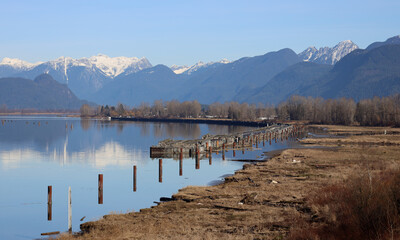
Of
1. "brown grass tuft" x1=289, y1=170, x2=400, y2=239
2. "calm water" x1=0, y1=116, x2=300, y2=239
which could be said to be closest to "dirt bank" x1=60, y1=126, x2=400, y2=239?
"brown grass tuft" x1=289, y1=170, x2=400, y2=239

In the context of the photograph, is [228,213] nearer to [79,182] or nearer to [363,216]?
[363,216]

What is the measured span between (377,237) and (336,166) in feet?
101

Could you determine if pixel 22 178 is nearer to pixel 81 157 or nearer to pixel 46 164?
pixel 46 164

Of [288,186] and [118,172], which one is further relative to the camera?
[118,172]

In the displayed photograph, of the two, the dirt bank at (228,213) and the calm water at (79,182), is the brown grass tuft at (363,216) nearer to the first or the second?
the dirt bank at (228,213)

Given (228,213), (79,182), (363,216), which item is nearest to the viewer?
(363,216)

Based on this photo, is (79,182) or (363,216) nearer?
(363,216)

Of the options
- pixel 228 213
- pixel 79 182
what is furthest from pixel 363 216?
pixel 79 182

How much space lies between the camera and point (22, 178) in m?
55.4

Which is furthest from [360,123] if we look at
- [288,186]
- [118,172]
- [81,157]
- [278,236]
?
[278,236]

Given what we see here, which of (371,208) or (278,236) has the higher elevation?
(371,208)

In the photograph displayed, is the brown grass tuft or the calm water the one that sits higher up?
the brown grass tuft

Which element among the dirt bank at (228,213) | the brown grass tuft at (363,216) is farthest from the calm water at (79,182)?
the brown grass tuft at (363,216)

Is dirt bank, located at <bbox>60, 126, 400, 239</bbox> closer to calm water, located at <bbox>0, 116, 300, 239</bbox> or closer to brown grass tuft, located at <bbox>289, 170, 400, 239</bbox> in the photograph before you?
brown grass tuft, located at <bbox>289, 170, 400, 239</bbox>
